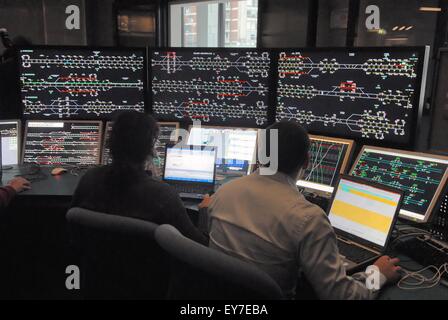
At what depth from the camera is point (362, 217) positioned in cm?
178

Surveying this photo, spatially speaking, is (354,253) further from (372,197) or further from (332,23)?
(332,23)

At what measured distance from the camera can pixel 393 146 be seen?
83.6 inches

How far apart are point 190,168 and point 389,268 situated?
4.10 feet

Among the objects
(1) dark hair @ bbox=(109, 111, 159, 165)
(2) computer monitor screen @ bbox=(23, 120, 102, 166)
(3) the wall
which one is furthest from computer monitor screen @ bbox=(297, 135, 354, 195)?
(3) the wall

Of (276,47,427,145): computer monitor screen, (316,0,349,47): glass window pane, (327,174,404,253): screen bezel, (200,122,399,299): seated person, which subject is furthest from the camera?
(316,0,349,47): glass window pane

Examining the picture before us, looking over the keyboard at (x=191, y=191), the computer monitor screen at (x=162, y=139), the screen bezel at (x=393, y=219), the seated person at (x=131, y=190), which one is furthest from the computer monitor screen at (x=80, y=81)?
the screen bezel at (x=393, y=219)

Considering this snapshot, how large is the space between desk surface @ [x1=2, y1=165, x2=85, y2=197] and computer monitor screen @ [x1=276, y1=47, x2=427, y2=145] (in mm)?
1270

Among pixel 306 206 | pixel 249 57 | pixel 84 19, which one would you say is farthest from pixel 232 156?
pixel 84 19

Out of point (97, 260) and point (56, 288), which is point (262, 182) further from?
point (56, 288)

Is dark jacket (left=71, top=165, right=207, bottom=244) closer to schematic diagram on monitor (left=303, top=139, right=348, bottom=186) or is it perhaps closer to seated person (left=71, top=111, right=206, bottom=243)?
seated person (left=71, top=111, right=206, bottom=243)

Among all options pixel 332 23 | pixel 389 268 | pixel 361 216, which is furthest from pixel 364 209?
pixel 332 23

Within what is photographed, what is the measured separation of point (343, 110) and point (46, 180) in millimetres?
1735

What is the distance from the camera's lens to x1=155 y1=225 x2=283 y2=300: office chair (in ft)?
3.32

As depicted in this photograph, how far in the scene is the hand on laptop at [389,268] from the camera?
1498 mm
